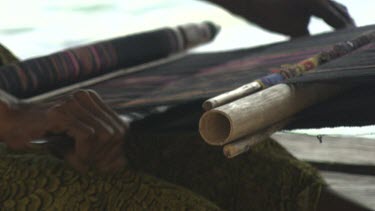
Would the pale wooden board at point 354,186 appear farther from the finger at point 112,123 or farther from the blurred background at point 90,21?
the blurred background at point 90,21

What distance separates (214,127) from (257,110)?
61mm

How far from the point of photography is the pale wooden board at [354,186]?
3.93 ft

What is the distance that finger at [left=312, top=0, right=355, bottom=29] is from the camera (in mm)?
1788

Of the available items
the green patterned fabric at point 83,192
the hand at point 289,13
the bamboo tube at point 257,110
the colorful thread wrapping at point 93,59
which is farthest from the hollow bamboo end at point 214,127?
the hand at point 289,13

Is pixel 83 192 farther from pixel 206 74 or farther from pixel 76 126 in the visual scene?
pixel 206 74

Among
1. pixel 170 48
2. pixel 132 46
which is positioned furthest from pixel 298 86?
pixel 170 48

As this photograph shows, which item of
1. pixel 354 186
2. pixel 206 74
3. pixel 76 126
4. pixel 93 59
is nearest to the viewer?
pixel 76 126

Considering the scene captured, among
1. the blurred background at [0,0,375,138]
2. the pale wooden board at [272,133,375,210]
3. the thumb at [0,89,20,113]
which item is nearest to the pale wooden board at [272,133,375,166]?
the pale wooden board at [272,133,375,210]

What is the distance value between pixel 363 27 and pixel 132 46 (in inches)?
21.7

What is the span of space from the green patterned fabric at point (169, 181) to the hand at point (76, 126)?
72 millimetres

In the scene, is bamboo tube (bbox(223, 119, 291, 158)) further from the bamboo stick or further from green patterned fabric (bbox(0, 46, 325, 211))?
green patterned fabric (bbox(0, 46, 325, 211))

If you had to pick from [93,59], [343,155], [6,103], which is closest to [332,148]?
[343,155]

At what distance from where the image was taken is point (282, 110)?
962mm

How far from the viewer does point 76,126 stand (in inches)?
40.7
